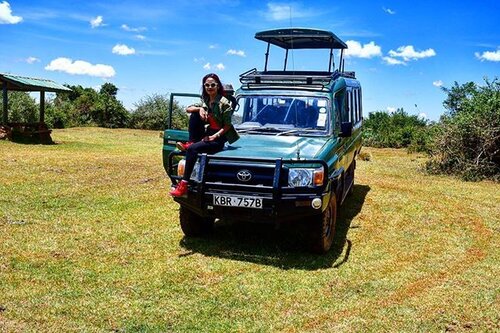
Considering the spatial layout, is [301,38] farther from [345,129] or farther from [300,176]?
[300,176]

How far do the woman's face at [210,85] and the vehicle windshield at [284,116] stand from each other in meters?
0.97

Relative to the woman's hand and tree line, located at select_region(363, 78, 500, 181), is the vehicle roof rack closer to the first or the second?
the woman's hand

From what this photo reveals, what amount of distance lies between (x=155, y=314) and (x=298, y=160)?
A: 2.33 metres

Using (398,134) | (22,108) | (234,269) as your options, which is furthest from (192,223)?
(22,108)

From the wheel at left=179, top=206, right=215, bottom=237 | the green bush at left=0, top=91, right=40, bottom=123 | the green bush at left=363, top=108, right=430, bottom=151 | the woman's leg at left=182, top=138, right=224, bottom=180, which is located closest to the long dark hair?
the woman's leg at left=182, top=138, right=224, bottom=180

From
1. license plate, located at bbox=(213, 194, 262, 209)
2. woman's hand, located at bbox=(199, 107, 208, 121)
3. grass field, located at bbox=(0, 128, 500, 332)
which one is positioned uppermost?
woman's hand, located at bbox=(199, 107, 208, 121)

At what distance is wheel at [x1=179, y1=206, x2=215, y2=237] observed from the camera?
22.7ft

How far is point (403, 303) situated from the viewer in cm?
509

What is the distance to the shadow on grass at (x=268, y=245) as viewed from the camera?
6.28 meters

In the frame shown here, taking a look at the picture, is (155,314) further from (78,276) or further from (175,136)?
(175,136)

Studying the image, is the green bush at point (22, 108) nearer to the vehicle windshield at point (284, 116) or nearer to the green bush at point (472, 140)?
the green bush at point (472, 140)

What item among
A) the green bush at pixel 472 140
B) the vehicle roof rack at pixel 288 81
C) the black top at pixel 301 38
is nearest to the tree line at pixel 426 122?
the green bush at pixel 472 140

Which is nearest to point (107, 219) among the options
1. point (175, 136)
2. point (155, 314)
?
point (175, 136)

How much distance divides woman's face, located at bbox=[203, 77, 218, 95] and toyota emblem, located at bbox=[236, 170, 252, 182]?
1.27 m
